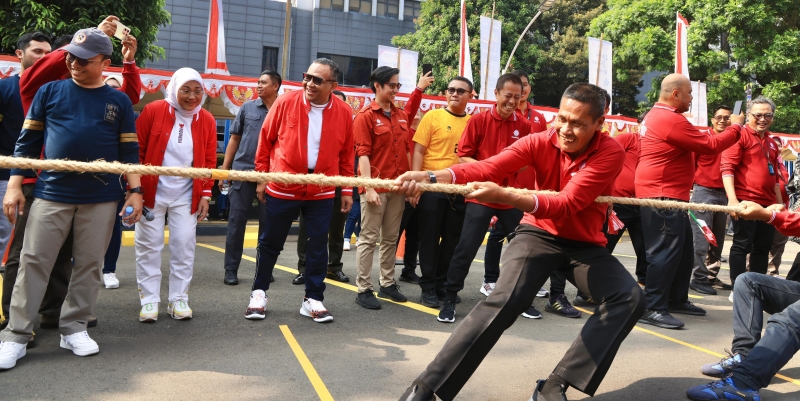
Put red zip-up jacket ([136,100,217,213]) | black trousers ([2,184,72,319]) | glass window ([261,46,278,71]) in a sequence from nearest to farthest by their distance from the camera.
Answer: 1. black trousers ([2,184,72,319])
2. red zip-up jacket ([136,100,217,213])
3. glass window ([261,46,278,71])

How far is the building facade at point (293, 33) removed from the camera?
2969 cm

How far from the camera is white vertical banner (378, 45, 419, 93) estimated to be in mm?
13164

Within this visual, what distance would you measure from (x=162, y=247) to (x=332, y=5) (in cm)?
2917

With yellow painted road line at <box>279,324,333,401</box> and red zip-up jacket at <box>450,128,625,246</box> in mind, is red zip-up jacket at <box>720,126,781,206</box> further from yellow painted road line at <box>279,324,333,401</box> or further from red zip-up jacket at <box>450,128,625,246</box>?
yellow painted road line at <box>279,324,333,401</box>

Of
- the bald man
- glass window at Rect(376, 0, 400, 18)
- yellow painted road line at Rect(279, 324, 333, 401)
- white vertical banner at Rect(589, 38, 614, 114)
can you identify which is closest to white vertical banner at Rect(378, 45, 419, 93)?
white vertical banner at Rect(589, 38, 614, 114)

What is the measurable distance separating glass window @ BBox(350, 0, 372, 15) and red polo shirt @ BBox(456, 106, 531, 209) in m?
28.5

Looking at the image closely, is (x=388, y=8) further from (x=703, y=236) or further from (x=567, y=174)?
(x=567, y=174)

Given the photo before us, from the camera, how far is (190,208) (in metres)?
5.14

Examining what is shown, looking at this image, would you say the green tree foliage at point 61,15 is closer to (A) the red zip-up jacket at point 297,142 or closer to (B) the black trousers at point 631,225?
(A) the red zip-up jacket at point 297,142

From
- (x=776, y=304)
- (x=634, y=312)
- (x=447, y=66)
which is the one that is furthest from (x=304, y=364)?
(x=447, y=66)

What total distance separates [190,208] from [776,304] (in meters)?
4.15

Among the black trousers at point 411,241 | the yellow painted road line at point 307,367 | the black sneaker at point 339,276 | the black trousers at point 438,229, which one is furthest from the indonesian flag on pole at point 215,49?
the yellow painted road line at point 307,367

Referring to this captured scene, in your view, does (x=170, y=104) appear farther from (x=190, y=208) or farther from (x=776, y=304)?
(x=776, y=304)

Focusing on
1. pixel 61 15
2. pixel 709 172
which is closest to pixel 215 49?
pixel 61 15
